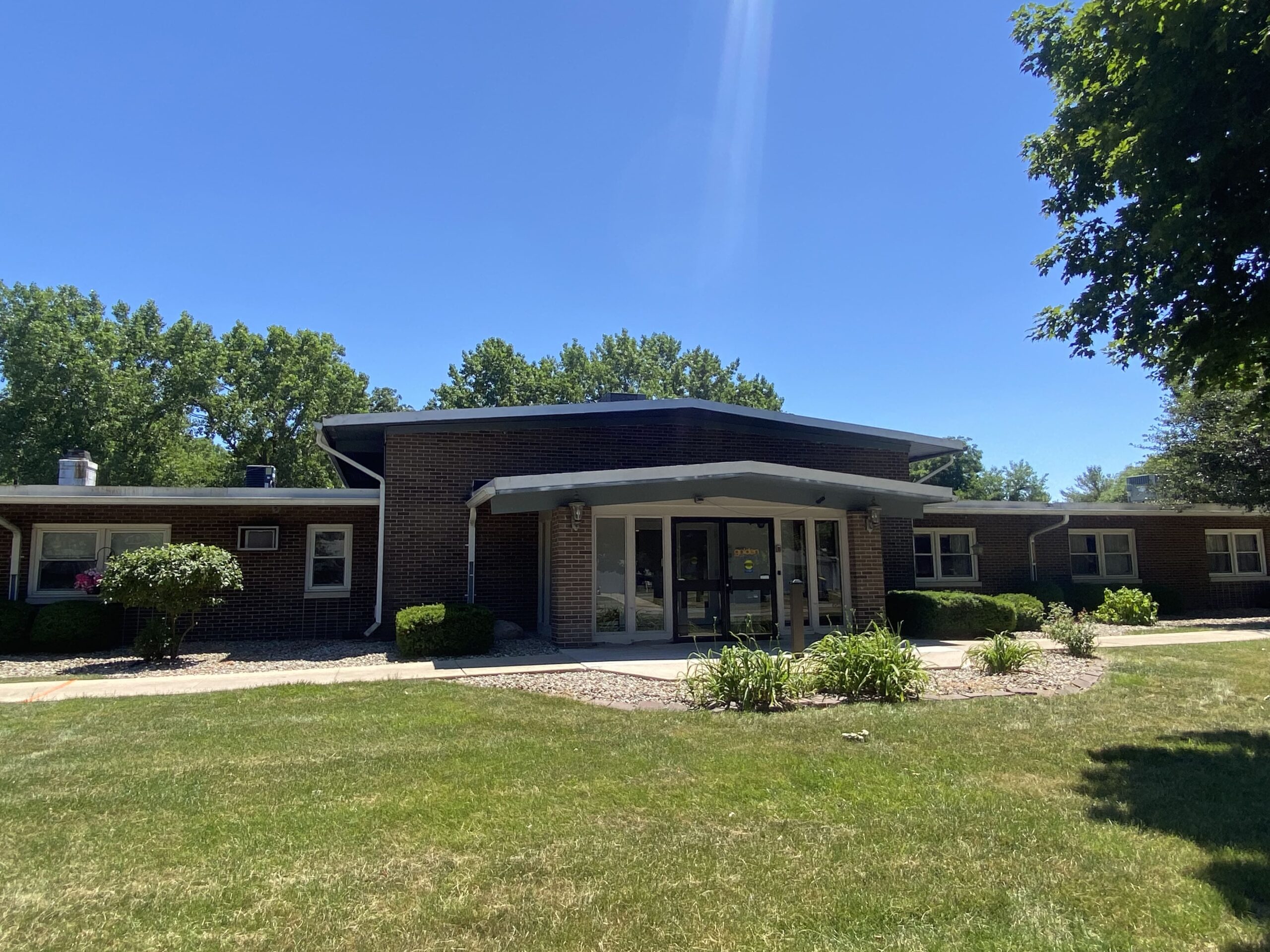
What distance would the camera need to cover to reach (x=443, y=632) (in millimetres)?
11430

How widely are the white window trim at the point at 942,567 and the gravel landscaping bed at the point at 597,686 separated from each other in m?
10.8

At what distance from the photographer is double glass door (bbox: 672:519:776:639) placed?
42.2ft

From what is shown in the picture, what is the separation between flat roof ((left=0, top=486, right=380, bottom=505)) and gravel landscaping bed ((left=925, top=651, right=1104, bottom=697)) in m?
9.65

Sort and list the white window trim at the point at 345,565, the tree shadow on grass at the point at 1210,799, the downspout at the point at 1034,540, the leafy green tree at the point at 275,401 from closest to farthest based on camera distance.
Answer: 1. the tree shadow on grass at the point at 1210,799
2. the white window trim at the point at 345,565
3. the downspout at the point at 1034,540
4. the leafy green tree at the point at 275,401

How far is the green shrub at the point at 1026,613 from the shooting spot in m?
14.6

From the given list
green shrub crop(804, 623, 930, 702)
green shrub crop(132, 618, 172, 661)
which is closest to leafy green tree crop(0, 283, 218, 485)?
green shrub crop(132, 618, 172, 661)

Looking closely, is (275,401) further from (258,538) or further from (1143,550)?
(1143,550)

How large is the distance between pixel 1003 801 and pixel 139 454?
128ft

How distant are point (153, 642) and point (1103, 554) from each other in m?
20.0

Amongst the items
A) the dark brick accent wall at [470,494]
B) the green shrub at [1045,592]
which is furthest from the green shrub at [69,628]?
the green shrub at [1045,592]

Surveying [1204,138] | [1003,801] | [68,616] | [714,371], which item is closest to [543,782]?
[1003,801]

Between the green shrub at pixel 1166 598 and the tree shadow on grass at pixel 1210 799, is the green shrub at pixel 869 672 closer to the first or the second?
the tree shadow on grass at pixel 1210 799

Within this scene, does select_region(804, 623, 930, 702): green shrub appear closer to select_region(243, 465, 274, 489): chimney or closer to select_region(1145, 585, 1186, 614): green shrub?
select_region(243, 465, 274, 489): chimney

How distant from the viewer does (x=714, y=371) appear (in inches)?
1853
